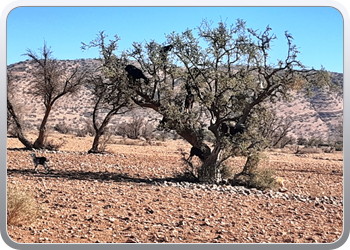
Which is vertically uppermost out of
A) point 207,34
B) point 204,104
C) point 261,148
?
point 207,34

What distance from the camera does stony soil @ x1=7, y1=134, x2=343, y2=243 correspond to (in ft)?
21.9

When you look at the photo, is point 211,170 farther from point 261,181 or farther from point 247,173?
point 261,181

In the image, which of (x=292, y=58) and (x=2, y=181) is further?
(x=292, y=58)

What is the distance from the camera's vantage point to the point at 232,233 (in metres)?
7.01

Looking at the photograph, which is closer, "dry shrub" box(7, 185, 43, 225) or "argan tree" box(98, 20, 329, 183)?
"dry shrub" box(7, 185, 43, 225)

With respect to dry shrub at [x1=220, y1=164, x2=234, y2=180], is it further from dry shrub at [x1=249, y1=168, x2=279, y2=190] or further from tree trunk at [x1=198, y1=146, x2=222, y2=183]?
dry shrub at [x1=249, y1=168, x2=279, y2=190]

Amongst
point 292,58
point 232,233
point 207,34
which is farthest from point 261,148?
point 232,233

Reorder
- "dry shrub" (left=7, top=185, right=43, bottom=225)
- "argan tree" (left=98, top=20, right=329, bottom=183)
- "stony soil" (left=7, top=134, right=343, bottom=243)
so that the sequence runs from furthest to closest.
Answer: "argan tree" (left=98, top=20, right=329, bottom=183), "stony soil" (left=7, top=134, right=343, bottom=243), "dry shrub" (left=7, top=185, right=43, bottom=225)

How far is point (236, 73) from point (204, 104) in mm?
1294

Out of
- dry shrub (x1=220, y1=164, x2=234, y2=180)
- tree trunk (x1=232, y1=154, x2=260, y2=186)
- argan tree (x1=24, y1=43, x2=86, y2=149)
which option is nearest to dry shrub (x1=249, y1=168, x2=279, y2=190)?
tree trunk (x1=232, y1=154, x2=260, y2=186)

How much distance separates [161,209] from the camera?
8508 mm

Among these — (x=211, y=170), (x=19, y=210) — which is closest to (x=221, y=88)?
(x=211, y=170)

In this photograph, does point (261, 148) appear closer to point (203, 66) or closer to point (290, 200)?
point (290, 200)

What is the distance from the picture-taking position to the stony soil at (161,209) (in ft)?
21.9
